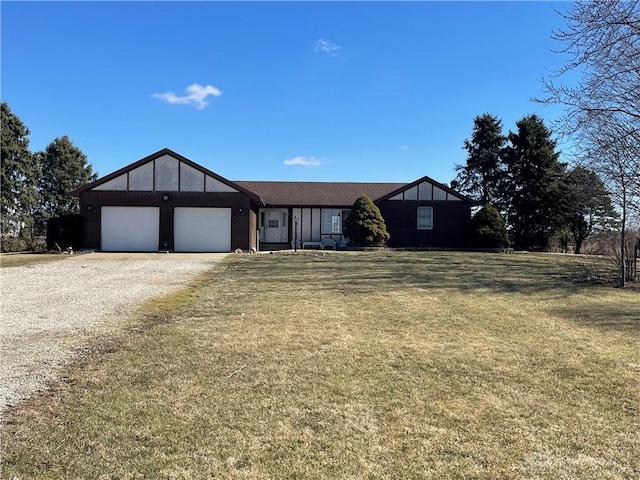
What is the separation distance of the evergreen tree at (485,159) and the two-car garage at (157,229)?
2175 centimetres

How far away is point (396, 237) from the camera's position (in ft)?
89.1

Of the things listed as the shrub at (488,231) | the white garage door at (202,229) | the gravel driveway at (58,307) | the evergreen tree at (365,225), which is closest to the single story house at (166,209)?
the white garage door at (202,229)

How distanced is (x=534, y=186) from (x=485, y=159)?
16.8ft

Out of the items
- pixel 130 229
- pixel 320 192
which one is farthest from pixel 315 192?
pixel 130 229

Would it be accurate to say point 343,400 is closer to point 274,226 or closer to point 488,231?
point 488,231

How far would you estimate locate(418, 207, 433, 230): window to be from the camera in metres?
27.3

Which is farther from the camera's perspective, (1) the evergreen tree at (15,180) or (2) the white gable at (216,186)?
(1) the evergreen tree at (15,180)

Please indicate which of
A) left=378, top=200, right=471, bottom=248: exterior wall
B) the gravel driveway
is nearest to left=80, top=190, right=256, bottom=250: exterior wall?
the gravel driveway

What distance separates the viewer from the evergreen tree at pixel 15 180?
1280 inches

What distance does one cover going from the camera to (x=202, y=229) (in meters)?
22.7

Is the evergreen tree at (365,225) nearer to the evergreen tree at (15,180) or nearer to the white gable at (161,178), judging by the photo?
the white gable at (161,178)

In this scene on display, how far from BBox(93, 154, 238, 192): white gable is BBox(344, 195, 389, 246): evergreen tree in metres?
7.74

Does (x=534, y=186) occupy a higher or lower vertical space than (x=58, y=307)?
higher

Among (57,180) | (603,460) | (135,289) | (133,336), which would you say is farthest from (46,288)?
(57,180)
